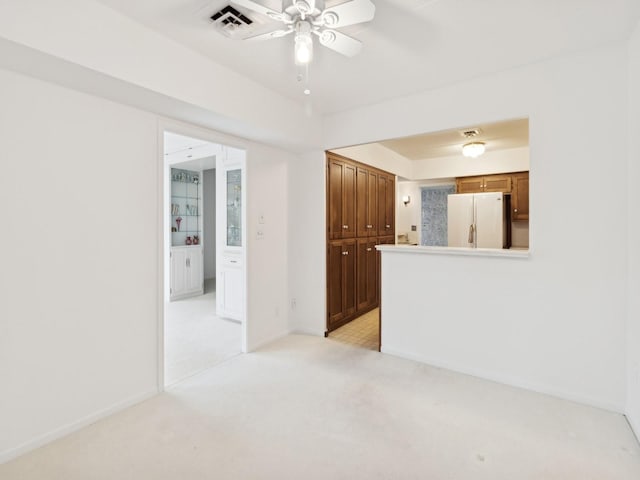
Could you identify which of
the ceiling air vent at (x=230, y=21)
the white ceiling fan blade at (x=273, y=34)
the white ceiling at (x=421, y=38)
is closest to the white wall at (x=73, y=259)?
the white ceiling at (x=421, y=38)

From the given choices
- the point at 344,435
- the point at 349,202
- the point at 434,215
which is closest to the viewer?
the point at 344,435

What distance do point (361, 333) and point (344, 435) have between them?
77.5 inches

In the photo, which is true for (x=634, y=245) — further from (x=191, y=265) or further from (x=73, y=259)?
(x=191, y=265)

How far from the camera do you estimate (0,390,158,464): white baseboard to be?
1826 millimetres

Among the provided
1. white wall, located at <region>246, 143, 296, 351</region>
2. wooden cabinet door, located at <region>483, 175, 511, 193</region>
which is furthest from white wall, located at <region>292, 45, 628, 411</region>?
wooden cabinet door, located at <region>483, 175, 511, 193</region>

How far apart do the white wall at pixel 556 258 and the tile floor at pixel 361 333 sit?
805 mm

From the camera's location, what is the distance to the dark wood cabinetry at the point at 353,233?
3932 millimetres

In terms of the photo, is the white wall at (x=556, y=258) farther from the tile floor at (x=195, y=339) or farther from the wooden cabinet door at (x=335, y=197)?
the tile floor at (x=195, y=339)

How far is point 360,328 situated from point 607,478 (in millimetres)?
2661

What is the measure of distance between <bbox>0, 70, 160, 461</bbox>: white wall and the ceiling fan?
4.24 ft

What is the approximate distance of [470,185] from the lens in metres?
5.39

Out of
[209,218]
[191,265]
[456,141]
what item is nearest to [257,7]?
[456,141]

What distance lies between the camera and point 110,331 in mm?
2271

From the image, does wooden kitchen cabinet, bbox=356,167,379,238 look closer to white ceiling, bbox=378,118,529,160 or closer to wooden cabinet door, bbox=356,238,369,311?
wooden cabinet door, bbox=356,238,369,311
